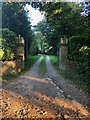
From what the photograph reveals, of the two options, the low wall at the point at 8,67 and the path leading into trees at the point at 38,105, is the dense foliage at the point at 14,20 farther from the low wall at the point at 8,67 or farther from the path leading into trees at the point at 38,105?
the path leading into trees at the point at 38,105

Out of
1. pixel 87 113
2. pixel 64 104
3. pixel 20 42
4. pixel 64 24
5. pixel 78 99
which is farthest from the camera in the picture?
pixel 64 24

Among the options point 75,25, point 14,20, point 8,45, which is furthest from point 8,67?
point 14,20

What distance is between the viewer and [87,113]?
23.7 ft

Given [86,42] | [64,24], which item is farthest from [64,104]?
[64,24]

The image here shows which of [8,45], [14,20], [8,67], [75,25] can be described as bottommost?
[8,67]

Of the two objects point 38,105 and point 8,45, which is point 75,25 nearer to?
point 8,45

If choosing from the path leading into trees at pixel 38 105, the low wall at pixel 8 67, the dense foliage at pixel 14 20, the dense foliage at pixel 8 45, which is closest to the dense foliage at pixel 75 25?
the dense foliage at pixel 8 45

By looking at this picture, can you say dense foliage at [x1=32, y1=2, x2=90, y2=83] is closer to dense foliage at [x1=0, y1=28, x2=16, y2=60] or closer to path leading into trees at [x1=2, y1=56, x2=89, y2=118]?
dense foliage at [x1=0, y1=28, x2=16, y2=60]

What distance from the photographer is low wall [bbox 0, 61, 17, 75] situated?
1461 cm

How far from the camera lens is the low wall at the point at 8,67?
14.6 m

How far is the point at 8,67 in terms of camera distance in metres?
15.4

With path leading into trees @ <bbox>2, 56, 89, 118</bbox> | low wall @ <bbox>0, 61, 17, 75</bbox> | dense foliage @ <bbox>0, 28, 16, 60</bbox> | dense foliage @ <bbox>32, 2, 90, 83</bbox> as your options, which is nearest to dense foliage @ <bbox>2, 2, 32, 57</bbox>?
dense foliage @ <bbox>32, 2, 90, 83</bbox>

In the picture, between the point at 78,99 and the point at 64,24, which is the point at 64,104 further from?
the point at 64,24

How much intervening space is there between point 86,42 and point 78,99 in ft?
25.4
